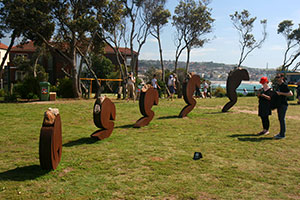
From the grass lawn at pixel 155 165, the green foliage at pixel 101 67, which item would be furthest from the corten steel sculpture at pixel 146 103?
the green foliage at pixel 101 67

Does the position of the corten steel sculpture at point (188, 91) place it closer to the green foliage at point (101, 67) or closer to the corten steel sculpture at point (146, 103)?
the corten steel sculpture at point (146, 103)

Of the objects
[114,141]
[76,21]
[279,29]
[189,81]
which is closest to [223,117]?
[189,81]

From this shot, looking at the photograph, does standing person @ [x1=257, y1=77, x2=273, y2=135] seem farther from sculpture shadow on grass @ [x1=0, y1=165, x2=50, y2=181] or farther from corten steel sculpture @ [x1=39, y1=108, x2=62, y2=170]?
sculpture shadow on grass @ [x1=0, y1=165, x2=50, y2=181]

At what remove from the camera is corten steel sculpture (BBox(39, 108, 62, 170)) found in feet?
16.7

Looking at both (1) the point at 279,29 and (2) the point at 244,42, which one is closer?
(2) the point at 244,42

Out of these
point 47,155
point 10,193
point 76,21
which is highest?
point 76,21

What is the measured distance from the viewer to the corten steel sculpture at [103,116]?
7.46m

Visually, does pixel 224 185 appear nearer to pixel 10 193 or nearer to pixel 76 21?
pixel 10 193

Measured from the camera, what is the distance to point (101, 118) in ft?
25.0

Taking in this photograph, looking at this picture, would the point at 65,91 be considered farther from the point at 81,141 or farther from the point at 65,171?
the point at 65,171


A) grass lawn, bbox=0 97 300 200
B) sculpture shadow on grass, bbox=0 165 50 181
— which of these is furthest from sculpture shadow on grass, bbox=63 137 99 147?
sculpture shadow on grass, bbox=0 165 50 181

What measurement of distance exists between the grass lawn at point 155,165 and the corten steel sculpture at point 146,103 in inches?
10.9

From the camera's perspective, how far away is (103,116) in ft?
25.3

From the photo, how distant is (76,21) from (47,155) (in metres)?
15.3
